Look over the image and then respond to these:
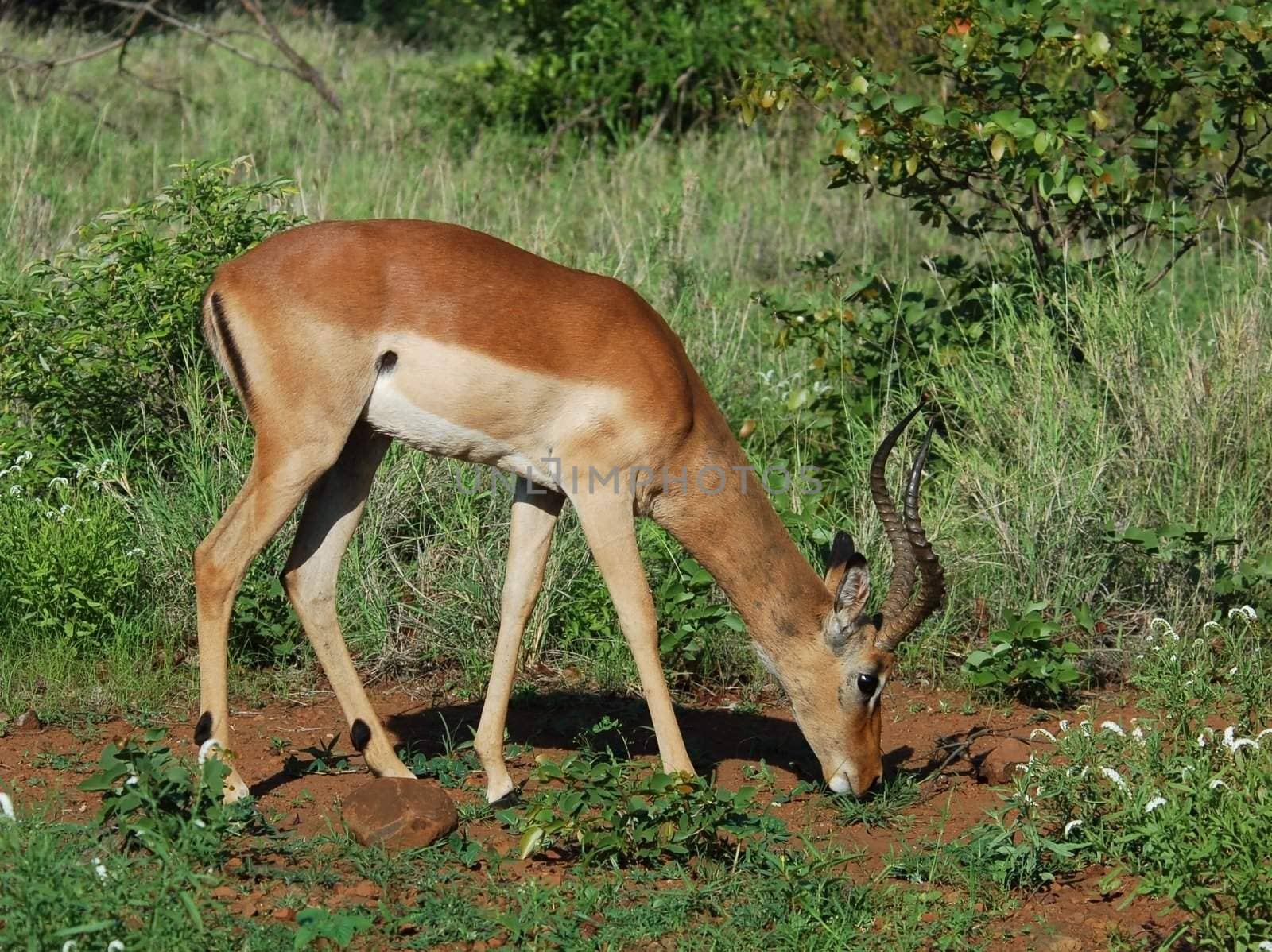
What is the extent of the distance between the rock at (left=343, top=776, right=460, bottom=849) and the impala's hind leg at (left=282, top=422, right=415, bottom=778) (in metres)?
0.45

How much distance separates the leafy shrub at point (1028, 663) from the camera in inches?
228

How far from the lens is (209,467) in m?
6.39

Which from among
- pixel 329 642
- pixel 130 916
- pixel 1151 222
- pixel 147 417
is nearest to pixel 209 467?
pixel 147 417

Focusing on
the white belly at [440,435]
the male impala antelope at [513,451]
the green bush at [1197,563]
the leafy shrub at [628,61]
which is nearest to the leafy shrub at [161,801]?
the male impala antelope at [513,451]

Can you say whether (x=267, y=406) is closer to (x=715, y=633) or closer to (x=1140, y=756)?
(x=715, y=633)

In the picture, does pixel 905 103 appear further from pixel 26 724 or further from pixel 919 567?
pixel 26 724

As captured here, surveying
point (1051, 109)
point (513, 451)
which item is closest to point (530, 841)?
point (513, 451)

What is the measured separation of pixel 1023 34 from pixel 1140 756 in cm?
357

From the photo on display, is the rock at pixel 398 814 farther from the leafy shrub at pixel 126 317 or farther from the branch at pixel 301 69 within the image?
the branch at pixel 301 69

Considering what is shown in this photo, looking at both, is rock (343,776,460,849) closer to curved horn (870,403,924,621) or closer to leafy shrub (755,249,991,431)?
curved horn (870,403,924,621)

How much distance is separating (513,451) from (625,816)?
120cm

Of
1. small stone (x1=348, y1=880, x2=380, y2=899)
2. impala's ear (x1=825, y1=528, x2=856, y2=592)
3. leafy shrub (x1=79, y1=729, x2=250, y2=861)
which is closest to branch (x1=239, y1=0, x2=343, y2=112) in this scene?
impala's ear (x1=825, y1=528, x2=856, y2=592)

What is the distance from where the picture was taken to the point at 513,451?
4.86 m

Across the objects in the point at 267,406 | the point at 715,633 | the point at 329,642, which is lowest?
the point at 715,633
